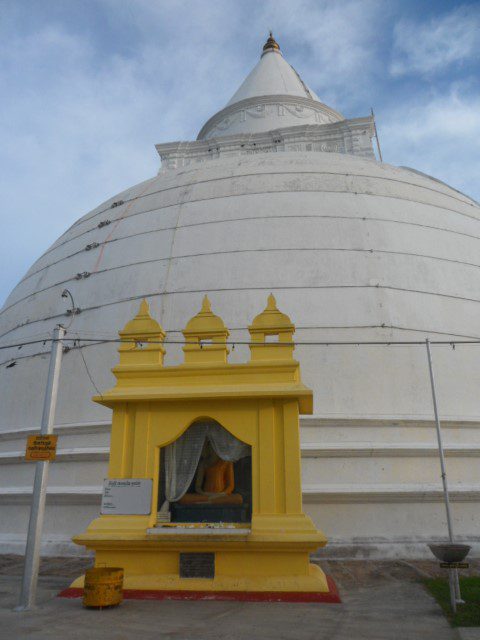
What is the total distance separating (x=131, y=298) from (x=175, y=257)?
128 cm

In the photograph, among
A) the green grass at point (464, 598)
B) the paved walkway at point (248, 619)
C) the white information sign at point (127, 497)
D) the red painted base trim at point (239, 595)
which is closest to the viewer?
the paved walkway at point (248, 619)

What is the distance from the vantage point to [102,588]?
5.23 metres

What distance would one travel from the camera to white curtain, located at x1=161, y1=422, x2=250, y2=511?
22.2 ft

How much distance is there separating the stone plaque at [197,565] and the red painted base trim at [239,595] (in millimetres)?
222

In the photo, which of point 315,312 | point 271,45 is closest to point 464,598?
point 315,312

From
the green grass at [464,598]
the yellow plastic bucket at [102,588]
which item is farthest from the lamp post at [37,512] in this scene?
the green grass at [464,598]

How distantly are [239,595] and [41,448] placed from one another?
109 inches

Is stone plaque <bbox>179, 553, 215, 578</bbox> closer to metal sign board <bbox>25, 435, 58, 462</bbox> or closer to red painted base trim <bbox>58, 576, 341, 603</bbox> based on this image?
red painted base trim <bbox>58, 576, 341, 603</bbox>

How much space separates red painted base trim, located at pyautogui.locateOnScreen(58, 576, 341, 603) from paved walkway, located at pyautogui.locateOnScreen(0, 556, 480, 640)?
161 millimetres

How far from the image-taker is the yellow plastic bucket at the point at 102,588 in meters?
5.21

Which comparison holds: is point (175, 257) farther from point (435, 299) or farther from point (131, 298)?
point (435, 299)

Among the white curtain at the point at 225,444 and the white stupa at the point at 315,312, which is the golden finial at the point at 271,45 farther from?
the white curtain at the point at 225,444

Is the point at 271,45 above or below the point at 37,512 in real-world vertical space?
above

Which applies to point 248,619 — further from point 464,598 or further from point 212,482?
point 464,598
